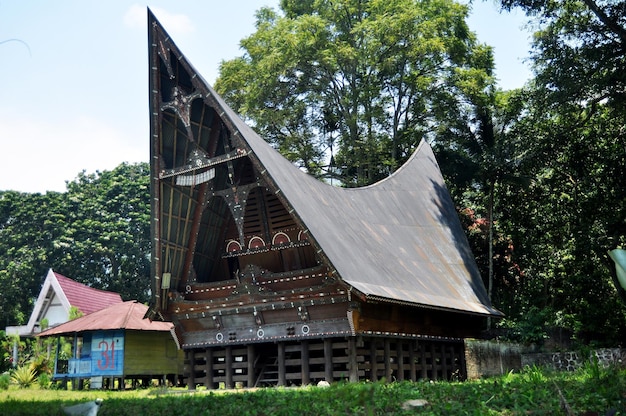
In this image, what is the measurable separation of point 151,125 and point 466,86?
15380 mm

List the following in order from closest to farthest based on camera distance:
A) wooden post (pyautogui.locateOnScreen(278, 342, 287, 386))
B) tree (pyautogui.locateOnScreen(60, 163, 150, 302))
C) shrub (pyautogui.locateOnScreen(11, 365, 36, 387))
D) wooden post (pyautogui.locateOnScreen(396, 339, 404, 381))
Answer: wooden post (pyautogui.locateOnScreen(278, 342, 287, 386)), wooden post (pyautogui.locateOnScreen(396, 339, 404, 381)), shrub (pyautogui.locateOnScreen(11, 365, 36, 387)), tree (pyautogui.locateOnScreen(60, 163, 150, 302))

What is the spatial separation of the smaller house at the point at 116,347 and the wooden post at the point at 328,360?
7528 millimetres

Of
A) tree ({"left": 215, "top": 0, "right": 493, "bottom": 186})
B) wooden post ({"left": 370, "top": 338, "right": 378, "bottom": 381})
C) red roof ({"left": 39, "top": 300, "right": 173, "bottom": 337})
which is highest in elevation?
tree ({"left": 215, "top": 0, "right": 493, "bottom": 186})

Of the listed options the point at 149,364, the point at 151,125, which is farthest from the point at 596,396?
the point at 149,364

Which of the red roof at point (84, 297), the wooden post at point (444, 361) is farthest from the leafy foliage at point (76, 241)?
the wooden post at point (444, 361)

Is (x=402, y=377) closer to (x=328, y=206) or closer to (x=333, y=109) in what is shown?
(x=328, y=206)

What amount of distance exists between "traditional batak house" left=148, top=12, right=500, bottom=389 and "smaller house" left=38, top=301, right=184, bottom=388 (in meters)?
2.97

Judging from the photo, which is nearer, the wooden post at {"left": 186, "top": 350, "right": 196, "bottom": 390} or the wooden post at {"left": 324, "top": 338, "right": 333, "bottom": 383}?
the wooden post at {"left": 324, "top": 338, "right": 333, "bottom": 383}

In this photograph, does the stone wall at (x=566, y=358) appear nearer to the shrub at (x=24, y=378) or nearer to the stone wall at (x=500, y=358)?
the stone wall at (x=500, y=358)

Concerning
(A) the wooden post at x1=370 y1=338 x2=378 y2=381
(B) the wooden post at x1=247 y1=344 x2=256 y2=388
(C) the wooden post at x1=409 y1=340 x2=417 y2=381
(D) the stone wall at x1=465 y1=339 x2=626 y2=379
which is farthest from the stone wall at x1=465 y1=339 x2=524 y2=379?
(B) the wooden post at x1=247 y1=344 x2=256 y2=388

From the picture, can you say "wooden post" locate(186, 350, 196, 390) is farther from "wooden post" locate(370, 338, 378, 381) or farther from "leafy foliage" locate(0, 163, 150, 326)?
"leafy foliage" locate(0, 163, 150, 326)

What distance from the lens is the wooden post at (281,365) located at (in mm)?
14977

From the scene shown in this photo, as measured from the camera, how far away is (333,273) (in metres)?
13.2

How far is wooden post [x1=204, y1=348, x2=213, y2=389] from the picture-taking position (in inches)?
643
